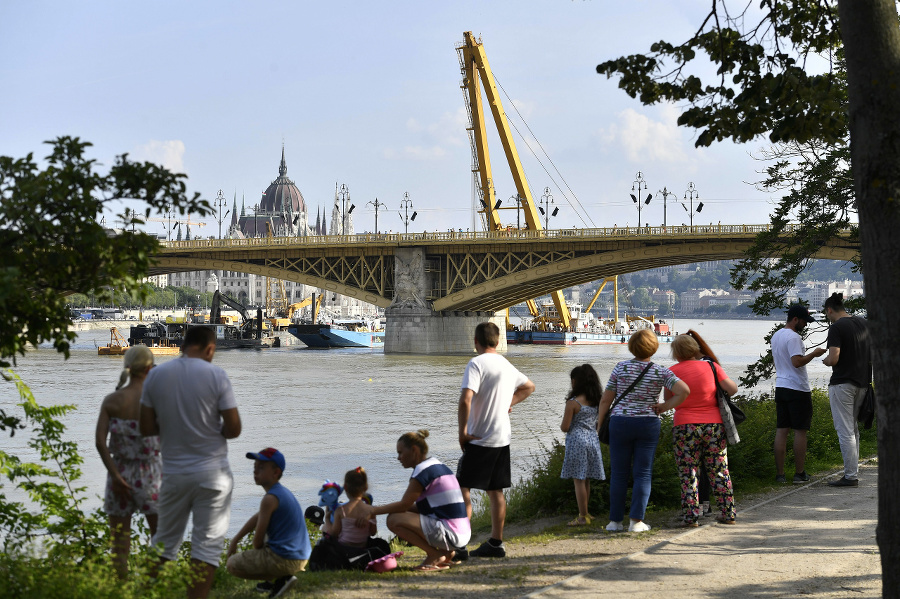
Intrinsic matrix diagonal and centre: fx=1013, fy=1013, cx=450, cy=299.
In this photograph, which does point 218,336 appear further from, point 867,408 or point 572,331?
point 867,408

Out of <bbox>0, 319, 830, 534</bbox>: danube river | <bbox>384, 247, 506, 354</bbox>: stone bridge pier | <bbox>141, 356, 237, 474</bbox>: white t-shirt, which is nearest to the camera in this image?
<bbox>141, 356, 237, 474</bbox>: white t-shirt

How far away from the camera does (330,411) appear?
26844 mm

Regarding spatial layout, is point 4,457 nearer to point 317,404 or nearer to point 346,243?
point 317,404

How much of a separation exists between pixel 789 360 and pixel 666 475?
1.80m

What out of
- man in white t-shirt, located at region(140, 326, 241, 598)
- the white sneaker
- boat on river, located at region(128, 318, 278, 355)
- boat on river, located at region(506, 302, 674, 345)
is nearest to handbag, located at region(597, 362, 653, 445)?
the white sneaker

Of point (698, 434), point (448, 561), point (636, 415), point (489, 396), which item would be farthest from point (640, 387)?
point (448, 561)

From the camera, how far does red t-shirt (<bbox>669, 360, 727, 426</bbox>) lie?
777cm

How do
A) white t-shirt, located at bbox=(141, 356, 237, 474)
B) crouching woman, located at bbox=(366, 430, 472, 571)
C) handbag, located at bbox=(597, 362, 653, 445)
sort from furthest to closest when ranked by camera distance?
1. handbag, located at bbox=(597, 362, 653, 445)
2. crouching woman, located at bbox=(366, 430, 472, 571)
3. white t-shirt, located at bbox=(141, 356, 237, 474)

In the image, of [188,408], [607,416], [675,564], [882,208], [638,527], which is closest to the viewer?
[882,208]

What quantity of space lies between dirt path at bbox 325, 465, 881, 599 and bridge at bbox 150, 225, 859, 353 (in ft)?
153

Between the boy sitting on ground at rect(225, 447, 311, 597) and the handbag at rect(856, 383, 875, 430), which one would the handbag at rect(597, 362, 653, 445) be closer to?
the boy sitting on ground at rect(225, 447, 311, 597)

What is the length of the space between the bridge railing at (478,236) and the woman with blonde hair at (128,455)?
47903mm

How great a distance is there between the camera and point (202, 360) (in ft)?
17.8

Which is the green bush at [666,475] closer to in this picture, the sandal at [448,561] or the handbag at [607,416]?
the handbag at [607,416]
